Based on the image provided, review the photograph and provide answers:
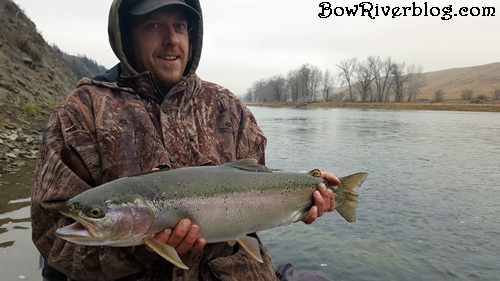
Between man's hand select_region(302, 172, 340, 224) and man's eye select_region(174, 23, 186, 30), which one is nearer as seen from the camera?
man's hand select_region(302, 172, 340, 224)

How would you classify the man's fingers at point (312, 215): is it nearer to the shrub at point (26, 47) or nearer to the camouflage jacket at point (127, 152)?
the camouflage jacket at point (127, 152)

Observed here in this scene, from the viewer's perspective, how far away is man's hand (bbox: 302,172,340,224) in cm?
297

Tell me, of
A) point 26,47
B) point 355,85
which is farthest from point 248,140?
point 355,85

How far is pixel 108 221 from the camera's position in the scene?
2.13 metres

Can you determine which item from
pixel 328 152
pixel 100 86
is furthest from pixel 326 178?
pixel 328 152

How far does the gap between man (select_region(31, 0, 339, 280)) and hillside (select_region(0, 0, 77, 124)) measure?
13.0 m

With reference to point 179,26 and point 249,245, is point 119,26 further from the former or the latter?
point 249,245

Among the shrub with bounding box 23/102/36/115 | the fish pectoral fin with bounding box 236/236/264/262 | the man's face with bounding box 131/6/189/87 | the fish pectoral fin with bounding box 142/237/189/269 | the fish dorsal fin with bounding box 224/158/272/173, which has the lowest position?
the fish pectoral fin with bounding box 236/236/264/262

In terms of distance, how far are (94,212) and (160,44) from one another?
1.50 metres

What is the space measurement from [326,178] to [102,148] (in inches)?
74.5

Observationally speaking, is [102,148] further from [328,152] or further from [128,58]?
[328,152]

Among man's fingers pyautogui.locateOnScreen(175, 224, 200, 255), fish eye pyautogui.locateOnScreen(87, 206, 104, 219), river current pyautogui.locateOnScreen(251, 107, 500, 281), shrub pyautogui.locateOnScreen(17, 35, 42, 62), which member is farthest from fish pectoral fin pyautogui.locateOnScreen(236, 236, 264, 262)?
shrub pyautogui.locateOnScreen(17, 35, 42, 62)

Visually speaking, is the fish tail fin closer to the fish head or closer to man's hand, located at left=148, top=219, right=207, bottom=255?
man's hand, located at left=148, top=219, right=207, bottom=255

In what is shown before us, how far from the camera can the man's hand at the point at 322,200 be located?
9.75 ft
